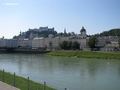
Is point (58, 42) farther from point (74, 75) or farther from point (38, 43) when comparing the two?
point (74, 75)

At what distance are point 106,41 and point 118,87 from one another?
2823 inches

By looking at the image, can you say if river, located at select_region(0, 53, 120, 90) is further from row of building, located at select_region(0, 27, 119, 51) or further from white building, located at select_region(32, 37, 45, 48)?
white building, located at select_region(32, 37, 45, 48)

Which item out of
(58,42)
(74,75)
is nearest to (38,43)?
(58,42)

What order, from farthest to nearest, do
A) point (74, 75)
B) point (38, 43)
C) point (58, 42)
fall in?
1. point (38, 43)
2. point (58, 42)
3. point (74, 75)

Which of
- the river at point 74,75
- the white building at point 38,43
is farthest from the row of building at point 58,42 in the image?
the river at point 74,75

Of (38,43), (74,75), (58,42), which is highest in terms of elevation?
(58,42)

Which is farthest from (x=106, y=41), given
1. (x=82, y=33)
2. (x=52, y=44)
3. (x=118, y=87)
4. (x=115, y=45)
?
(x=118, y=87)

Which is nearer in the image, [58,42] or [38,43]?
[58,42]

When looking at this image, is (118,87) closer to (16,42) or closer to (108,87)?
(108,87)

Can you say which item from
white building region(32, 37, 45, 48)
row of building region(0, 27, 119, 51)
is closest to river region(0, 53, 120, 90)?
row of building region(0, 27, 119, 51)

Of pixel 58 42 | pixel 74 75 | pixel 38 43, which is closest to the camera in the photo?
pixel 74 75

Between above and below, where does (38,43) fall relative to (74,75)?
above

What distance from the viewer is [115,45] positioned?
74.5 meters

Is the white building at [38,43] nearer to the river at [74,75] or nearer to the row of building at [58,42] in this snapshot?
the row of building at [58,42]
